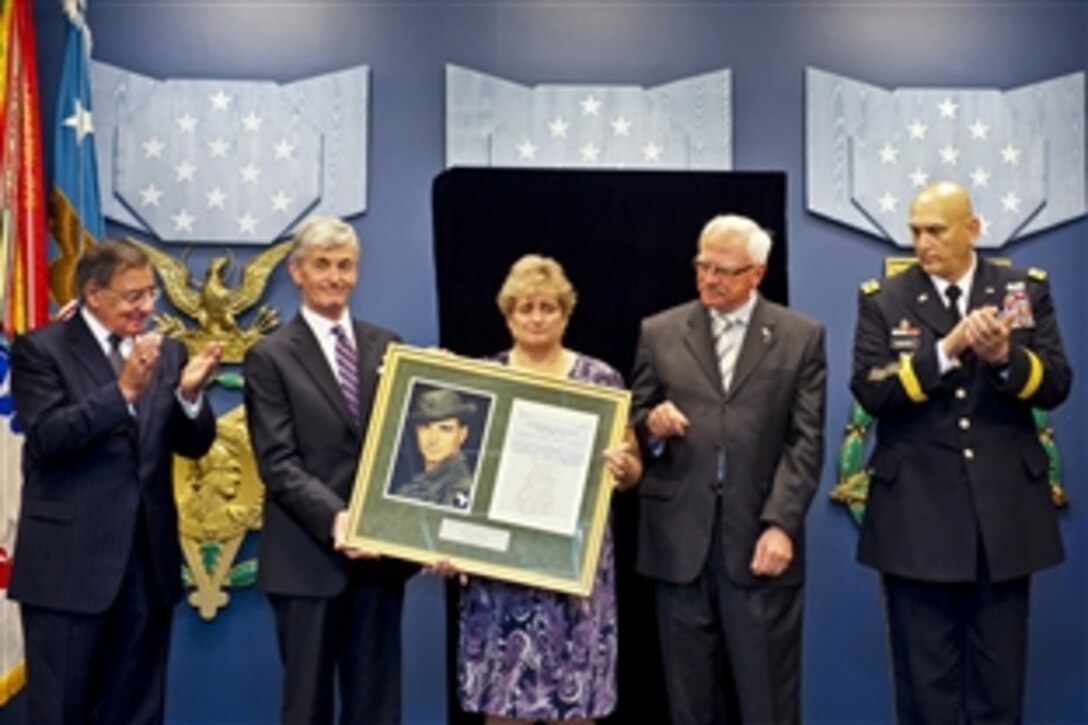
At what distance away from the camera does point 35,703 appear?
10.3 ft

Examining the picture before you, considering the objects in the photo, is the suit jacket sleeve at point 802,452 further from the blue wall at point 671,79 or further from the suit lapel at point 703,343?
the blue wall at point 671,79

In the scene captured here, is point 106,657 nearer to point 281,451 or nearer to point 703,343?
point 281,451

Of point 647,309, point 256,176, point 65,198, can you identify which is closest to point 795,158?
point 647,309

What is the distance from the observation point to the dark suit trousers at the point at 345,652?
3.16 m

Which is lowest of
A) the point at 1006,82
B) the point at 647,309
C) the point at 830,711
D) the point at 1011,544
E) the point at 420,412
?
the point at 830,711

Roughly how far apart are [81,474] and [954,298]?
2185 mm

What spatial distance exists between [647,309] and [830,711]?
1978 mm

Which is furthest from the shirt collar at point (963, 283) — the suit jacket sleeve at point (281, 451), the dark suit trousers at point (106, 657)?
the dark suit trousers at point (106, 657)

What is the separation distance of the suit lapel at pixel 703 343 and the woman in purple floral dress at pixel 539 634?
253 mm

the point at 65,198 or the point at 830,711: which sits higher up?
the point at 65,198

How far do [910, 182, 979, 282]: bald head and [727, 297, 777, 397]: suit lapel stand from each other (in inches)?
18.3

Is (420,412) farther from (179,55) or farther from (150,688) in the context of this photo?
(179,55)

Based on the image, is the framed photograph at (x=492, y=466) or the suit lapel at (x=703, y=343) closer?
the framed photograph at (x=492, y=466)

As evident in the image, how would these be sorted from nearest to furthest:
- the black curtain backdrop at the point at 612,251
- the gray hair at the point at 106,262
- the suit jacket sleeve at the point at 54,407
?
the suit jacket sleeve at the point at 54,407
the gray hair at the point at 106,262
the black curtain backdrop at the point at 612,251
